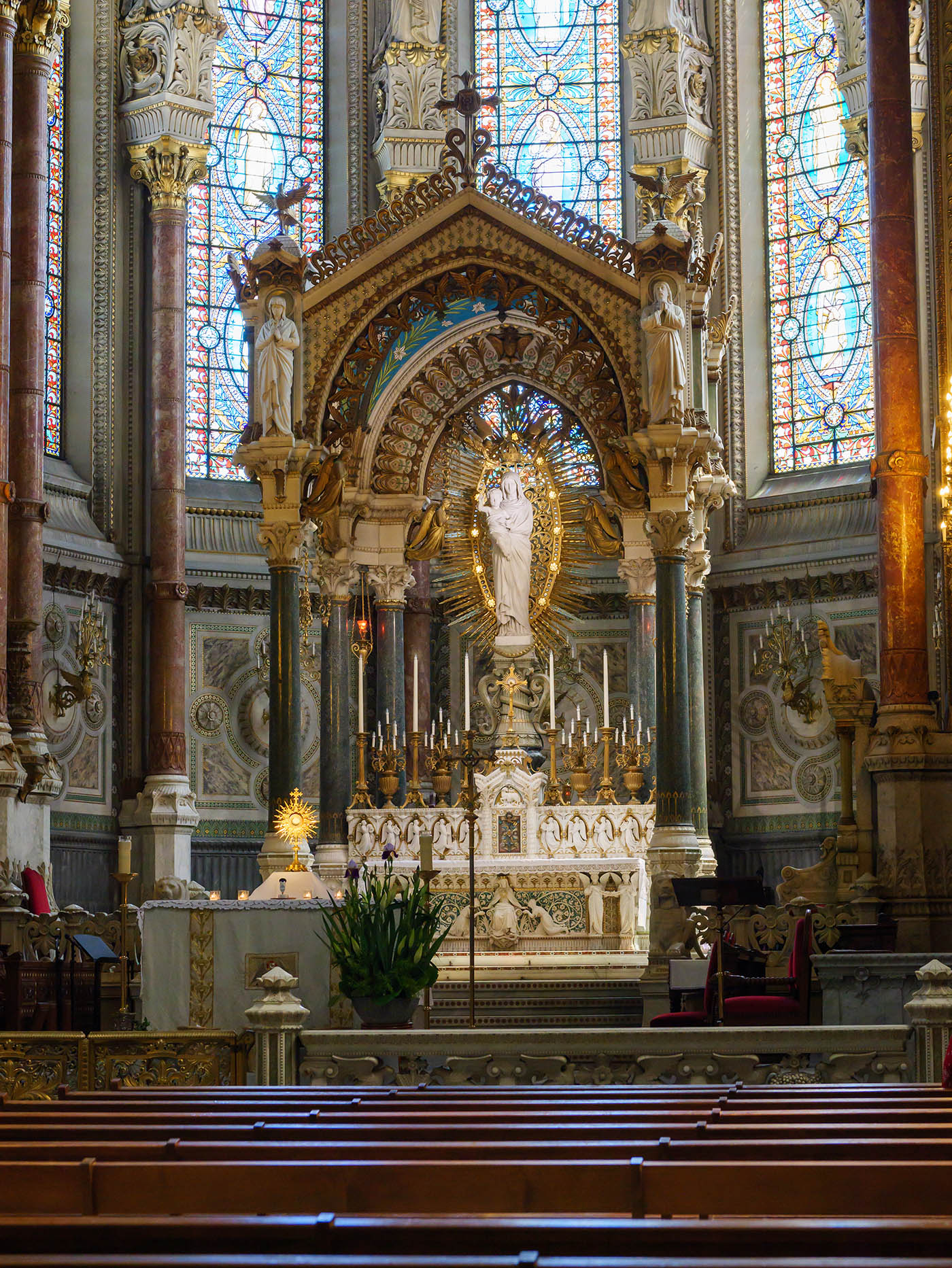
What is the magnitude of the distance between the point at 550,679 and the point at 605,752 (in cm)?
82

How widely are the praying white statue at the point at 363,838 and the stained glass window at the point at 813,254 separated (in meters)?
7.53

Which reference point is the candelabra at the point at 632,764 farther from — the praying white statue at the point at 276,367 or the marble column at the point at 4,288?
the marble column at the point at 4,288

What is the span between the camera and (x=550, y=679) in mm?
16078

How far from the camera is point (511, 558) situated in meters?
16.6

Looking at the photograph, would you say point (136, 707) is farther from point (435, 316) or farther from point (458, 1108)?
point (458, 1108)

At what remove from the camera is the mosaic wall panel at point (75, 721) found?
62.7ft

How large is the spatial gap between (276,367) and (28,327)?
3777 millimetres

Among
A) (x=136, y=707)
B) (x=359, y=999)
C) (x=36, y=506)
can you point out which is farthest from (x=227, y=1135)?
(x=136, y=707)

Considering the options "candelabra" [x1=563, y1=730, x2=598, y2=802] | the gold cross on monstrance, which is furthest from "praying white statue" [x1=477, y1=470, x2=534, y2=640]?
"candelabra" [x1=563, y1=730, x2=598, y2=802]

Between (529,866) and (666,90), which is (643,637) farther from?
(666,90)

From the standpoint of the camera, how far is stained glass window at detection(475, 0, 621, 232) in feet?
72.1

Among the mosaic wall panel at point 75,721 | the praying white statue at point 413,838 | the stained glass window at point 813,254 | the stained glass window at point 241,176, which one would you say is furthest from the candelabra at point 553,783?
the stained glass window at point 241,176

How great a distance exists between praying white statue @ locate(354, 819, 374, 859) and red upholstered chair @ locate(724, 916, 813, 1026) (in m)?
4.60

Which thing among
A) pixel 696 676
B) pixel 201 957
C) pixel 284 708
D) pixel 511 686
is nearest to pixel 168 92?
pixel 511 686
